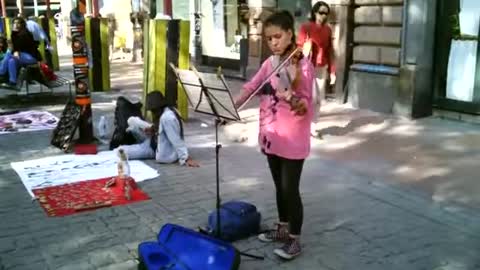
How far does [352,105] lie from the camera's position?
9.43 m

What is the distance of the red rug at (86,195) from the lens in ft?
16.1

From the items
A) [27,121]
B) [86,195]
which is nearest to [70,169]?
[86,195]

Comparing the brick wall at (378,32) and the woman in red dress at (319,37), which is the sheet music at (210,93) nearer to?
the woman in red dress at (319,37)

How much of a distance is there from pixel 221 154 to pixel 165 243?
3.14 metres

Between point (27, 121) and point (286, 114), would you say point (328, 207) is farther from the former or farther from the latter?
point (27, 121)

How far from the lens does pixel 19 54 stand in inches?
418

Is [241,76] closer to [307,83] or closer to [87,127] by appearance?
[87,127]

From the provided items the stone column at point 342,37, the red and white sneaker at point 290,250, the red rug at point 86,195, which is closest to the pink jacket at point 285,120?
the red and white sneaker at point 290,250

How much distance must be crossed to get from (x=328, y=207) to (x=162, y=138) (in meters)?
2.24

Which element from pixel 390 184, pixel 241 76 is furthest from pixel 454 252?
pixel 241 76

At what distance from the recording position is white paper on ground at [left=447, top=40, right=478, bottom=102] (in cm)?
794

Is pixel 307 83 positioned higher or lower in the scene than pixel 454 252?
higher

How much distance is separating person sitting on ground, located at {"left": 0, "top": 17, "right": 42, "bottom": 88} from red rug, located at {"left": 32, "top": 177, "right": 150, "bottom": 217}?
220 inches

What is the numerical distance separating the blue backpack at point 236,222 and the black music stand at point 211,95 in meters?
0.06
